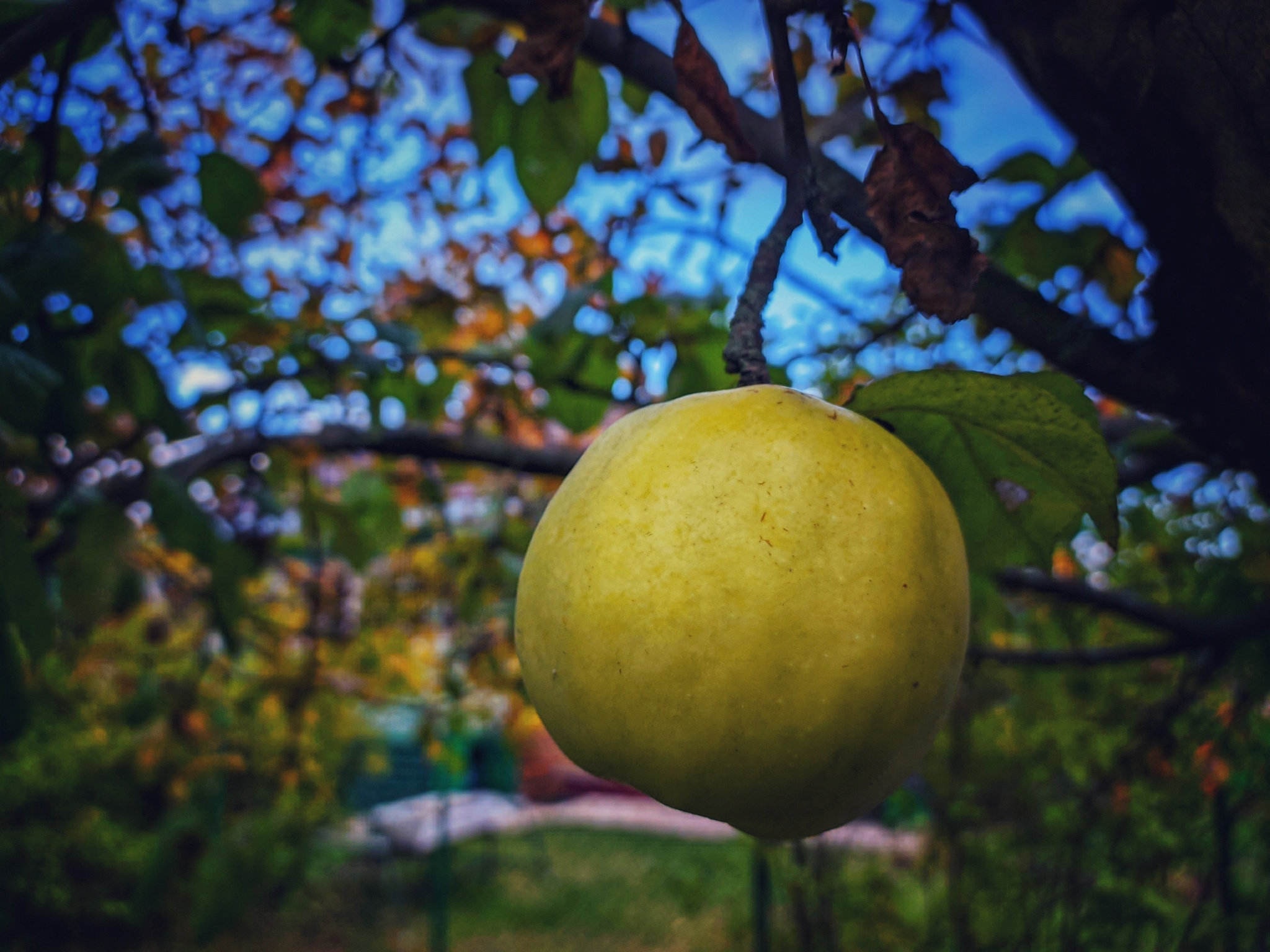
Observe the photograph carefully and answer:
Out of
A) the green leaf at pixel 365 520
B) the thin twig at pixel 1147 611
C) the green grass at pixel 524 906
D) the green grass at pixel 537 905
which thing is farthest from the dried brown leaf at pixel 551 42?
the green grass at pixel 524 906

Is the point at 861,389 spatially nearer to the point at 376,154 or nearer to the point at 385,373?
the point at 385,373


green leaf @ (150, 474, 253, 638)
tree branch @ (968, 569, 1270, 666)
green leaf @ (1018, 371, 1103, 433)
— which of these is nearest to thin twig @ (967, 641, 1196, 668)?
tree branch @ (968, 569, 1270, 666)

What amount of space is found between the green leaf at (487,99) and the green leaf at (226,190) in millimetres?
426

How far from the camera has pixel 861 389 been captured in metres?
0.79

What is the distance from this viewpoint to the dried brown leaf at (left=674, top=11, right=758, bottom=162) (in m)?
0.79

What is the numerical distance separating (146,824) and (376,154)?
439 cm

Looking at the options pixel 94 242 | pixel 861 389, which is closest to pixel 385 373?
pixel 94 242

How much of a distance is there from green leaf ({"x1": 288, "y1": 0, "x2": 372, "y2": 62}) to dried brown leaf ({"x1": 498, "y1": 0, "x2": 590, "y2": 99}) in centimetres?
62

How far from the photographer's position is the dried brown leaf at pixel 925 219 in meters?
0.71

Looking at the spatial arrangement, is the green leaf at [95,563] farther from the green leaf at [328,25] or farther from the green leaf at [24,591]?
the green leaf at [328,25]

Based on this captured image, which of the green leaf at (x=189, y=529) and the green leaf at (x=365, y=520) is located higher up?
the green leaf at (x=365, y=520)

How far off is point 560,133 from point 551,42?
55cm

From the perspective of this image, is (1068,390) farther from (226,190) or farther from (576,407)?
(226,190)

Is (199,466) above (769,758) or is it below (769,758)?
above
